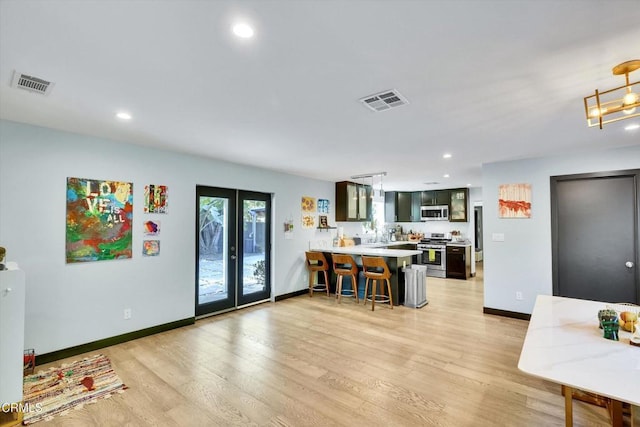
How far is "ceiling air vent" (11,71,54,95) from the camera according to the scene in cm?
208

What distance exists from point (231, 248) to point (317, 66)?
3.71 meters

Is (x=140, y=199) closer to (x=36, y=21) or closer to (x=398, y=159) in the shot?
(x=36, y=21)

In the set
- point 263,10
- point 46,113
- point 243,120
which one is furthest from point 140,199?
point 263,10

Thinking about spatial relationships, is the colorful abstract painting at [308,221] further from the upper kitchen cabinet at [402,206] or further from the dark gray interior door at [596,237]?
the dark gray interior door at [596,237]

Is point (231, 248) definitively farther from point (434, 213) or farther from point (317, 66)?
point (434, 213)

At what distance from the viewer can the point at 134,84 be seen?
7.18 feet

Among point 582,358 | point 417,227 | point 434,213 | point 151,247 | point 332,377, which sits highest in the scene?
point 434,213

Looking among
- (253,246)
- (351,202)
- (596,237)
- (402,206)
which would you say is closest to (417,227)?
(402,206)

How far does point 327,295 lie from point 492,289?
2.95 metres

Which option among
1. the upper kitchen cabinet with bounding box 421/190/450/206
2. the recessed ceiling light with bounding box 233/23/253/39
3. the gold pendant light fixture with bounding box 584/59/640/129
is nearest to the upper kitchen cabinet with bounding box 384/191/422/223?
the upper kitchen cabinet with bounding box 421/190/450/206

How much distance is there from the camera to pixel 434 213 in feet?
27.8

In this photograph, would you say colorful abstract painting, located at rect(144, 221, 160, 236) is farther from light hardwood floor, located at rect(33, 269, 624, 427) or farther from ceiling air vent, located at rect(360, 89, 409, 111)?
ceiling air vent, located at rect(360, 89, 409, 111)

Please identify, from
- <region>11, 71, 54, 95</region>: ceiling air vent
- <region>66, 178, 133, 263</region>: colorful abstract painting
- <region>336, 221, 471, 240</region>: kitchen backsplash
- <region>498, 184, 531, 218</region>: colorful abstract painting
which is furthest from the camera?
<region>336, 221, 471, 240</region>: kitchen backsplash

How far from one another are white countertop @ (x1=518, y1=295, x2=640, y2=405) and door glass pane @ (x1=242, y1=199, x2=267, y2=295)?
425cm
